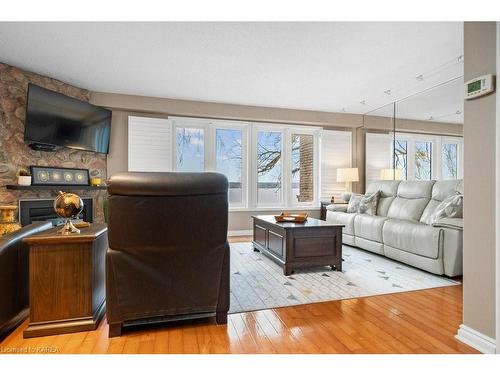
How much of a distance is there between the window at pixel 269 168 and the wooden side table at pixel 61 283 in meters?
4.15

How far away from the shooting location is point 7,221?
207cm

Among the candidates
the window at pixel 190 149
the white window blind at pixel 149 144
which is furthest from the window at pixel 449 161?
the white window blind at pixel 149 144

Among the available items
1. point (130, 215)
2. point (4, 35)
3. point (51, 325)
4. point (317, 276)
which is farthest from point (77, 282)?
point (4, 35)

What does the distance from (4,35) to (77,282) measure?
285 cm

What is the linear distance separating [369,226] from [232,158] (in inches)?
113

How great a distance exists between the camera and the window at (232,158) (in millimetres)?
5531

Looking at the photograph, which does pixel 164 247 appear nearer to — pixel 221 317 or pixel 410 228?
pixel 221 317

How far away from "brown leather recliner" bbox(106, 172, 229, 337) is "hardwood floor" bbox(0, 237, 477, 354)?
0.39 feet

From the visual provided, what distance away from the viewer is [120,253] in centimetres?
162

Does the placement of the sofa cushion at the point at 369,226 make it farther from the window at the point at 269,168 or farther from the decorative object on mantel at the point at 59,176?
the decorative object on mantel at the point at 59,176

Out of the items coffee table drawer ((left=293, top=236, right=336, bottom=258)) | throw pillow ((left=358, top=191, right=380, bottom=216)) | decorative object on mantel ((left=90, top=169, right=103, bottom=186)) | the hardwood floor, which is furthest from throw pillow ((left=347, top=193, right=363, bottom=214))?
decorative object on mantel ((left=90, top=169, right=103, bottom=186))

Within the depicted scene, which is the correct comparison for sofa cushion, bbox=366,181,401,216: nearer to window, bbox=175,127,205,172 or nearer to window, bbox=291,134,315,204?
window, bbox=291,134,315,204

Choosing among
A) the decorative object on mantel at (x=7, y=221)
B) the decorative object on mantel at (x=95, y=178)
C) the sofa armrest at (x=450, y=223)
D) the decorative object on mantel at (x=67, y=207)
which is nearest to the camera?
the decorative object on mantel at (x=67, y=207)
